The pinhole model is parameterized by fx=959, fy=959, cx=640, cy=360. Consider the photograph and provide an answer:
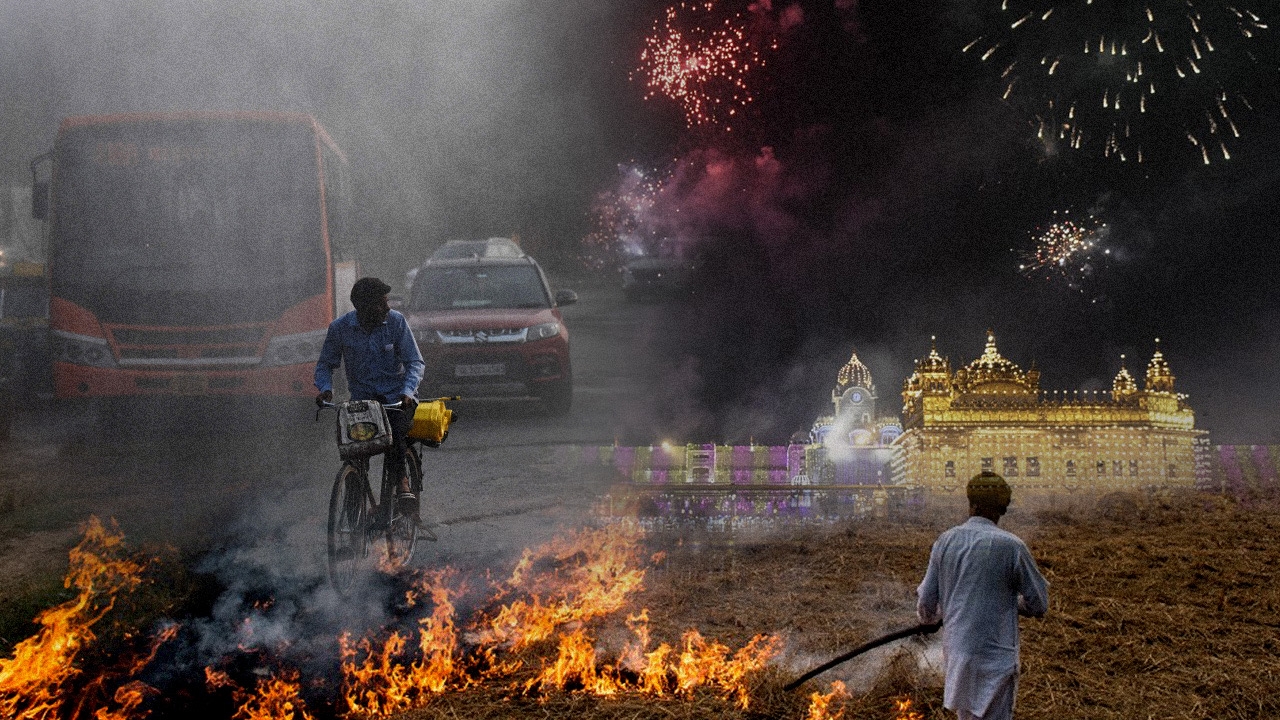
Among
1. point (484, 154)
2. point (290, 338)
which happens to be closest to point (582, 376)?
point (290, 338)

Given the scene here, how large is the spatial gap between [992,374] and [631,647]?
39.9 m

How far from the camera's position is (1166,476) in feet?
133

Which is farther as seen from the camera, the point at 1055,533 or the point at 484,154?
the point at 484,154

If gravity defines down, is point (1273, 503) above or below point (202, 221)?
below

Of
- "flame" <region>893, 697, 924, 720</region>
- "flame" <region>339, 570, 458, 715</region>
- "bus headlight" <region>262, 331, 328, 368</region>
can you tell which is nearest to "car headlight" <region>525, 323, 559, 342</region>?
"bus headlight" <region>262, 331, 328, 368</region>

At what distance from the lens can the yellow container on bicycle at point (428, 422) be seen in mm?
7316

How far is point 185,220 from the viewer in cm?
1112

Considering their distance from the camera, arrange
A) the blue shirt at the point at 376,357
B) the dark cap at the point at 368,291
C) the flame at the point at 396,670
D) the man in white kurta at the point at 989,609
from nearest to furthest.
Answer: the man in white kurta at the point at 989,609
the flame at the point at 396,670
the dark cap at the point at 368,291
the blue shirt at the point at 376,357

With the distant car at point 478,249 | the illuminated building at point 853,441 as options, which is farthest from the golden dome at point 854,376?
the distant car at point 478,249

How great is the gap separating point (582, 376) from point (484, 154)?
16.4 m

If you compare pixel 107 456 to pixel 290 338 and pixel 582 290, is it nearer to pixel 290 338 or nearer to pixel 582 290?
pixel 290 338

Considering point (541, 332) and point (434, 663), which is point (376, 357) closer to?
point (434, 663)

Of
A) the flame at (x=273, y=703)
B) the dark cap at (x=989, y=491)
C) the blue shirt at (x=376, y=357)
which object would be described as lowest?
the flame at (x=273, y=703)

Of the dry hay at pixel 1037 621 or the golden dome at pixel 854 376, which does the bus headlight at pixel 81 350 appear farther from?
the golden dome at pixel 854 376
